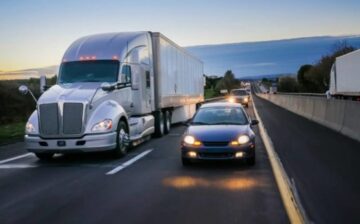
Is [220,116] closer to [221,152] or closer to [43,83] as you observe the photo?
[221,152]

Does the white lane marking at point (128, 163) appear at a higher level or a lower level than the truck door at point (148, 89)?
lower

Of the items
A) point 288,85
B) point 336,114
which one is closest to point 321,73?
point 288,85

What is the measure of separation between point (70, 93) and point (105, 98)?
3.09 feet

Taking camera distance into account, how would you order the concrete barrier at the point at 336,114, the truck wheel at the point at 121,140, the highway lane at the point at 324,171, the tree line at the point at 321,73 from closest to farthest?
1. the highway lane at the point at 324,171
2. the truck wheel at the point at 121,140
3. the concrete barrier at the point at 336,114
4. the tree line at the point at 321,73

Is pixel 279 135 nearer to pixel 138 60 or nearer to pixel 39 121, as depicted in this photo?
pixel 138 60

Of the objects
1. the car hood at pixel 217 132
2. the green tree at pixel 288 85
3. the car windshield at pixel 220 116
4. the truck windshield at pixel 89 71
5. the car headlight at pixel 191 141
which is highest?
the truck windshield at pixel 89 71

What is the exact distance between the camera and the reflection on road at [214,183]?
971 centimetres

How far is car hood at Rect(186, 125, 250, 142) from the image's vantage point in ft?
39.0

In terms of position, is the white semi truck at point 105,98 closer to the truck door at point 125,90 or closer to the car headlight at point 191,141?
the truck door at point 125,90

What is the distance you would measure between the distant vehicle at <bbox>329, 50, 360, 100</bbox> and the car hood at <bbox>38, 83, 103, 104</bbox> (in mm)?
25973

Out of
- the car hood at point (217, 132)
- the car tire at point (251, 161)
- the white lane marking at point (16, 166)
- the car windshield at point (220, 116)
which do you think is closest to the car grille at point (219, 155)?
the car hood at point (217, 132)

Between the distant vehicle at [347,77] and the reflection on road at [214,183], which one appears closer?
the reflection on road at [214,183]

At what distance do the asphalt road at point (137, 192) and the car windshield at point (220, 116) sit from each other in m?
1.09

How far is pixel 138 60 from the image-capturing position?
17.2 metres
